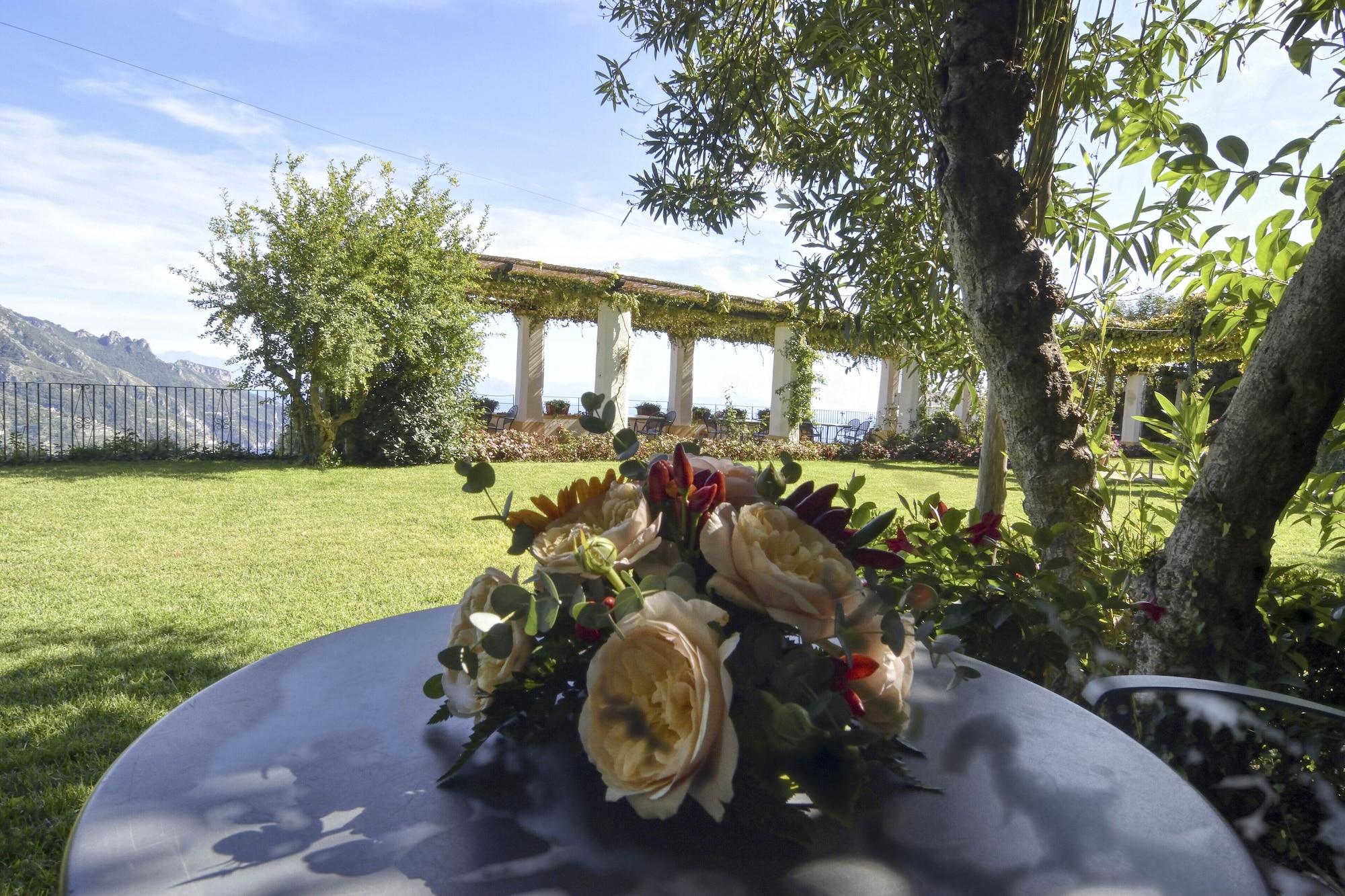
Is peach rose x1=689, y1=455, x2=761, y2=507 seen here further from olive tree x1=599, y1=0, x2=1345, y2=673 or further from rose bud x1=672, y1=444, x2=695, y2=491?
olive tree x1=599, y1=0, x2=1345, y2=673

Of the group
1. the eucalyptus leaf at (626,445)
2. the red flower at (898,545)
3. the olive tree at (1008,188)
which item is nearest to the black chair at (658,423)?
the olive tree at (1008,188)

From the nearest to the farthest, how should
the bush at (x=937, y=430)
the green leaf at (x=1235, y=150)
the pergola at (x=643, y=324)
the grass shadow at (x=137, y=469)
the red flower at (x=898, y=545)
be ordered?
the green leaf at (x=1235, y=150) → the red flower at (x=898, y=545) → the grass shadow at (x=137, y=469) → the pergola at (x=643, y=324) → the bush at (x=937, y=430)

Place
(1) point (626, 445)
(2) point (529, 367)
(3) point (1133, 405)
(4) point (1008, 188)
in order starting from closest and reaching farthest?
(1) point (626, 445) → (4) point (1008, 188) → (2) point (529, 367) → (3) point (1133, 405)

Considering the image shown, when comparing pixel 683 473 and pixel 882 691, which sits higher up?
pixel 683 473

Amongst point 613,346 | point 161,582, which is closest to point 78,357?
point 613,346

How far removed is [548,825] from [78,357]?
107373 mm

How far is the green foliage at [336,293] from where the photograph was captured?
9.70m

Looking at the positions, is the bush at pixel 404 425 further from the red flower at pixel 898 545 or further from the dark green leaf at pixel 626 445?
the dark green leaf at pixel 626 445

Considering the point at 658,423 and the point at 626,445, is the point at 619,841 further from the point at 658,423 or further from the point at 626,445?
the point at 658,423

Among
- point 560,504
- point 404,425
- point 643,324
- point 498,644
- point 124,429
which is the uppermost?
point 643,324

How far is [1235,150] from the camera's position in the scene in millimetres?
1363

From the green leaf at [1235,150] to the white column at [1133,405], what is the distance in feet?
64.8

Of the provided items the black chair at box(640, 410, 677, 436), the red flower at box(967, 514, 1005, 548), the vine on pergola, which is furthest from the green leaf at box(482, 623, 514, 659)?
the black chair at box(640, 410, 677, 436)

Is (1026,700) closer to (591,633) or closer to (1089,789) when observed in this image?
(1089,789)
